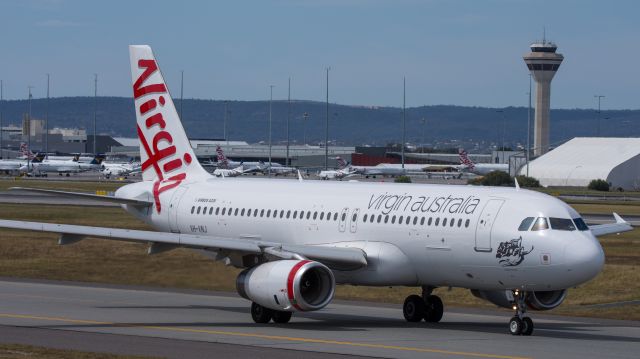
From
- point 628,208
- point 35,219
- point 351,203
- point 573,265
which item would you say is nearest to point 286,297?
point 351,203

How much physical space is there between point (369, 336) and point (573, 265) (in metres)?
5.17

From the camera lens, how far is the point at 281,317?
3297 centimetres

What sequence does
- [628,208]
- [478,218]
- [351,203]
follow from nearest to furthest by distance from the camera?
[478,218], [351,203], [628,208]

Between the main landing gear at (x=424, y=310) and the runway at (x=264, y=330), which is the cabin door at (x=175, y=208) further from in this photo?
the main landing gear at (x=424, y=310)

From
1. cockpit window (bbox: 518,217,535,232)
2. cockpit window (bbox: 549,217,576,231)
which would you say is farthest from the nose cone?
cockpit window (bbox: 518,217,535,232)

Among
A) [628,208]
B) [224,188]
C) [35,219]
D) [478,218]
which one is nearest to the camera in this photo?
[478,218]

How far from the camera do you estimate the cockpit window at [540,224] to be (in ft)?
98.1

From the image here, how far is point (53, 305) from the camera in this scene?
36.3 metres

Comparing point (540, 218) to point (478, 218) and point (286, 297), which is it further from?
point (286, 297)

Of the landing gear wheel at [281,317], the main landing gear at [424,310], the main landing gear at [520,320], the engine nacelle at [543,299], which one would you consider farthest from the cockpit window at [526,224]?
the landing gear wheel at [281,317]

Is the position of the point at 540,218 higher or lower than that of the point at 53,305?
higher

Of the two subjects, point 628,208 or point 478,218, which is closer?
point 478,218

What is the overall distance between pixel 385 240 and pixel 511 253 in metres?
4.03

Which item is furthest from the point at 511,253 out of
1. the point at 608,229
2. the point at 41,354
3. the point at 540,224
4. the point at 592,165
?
the point at 592,165
